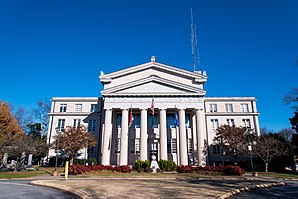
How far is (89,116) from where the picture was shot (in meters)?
43.6

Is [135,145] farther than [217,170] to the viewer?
Yes

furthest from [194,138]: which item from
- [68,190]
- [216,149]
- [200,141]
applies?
→ [68,190]

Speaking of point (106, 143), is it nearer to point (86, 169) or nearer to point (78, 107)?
point (86, 169)

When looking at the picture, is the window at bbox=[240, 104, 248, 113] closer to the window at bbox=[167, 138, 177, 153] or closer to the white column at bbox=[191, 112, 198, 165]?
the white column at bbox=[191, 112, 198, 165]

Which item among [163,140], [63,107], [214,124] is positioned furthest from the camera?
[63,107]

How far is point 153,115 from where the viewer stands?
3509 cm

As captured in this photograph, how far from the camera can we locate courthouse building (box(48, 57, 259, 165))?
35.1m

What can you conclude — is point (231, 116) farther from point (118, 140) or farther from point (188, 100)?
point (118, 140)

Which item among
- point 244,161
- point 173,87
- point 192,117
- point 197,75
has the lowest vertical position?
point 244,161

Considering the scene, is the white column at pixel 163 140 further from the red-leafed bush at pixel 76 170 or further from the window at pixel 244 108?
the window at pixel 244 108

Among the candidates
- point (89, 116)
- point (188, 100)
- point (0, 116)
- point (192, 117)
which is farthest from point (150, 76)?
point (0, 116)

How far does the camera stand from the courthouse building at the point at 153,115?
1382 inches

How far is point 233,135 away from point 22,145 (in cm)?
3101

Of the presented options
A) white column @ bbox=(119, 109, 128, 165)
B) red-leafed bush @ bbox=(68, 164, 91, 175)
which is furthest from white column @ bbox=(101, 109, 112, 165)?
red-leafed bush @ bbox=(68, 164, 91, 175)
